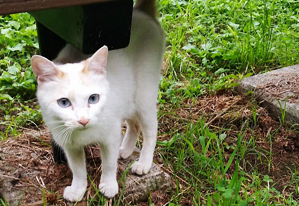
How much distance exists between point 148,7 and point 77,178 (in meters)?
1.04

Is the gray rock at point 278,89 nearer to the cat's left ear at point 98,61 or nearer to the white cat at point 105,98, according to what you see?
the white cat at point 105,98

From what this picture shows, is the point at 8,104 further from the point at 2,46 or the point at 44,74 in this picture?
the point at 44,74

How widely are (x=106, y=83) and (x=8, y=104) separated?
1.70 m

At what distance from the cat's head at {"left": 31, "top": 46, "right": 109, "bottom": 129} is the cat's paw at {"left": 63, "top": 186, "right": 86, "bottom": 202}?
21.4 inches

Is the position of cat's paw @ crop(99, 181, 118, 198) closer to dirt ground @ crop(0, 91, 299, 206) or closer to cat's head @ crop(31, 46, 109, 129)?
dirt ground @ crop(0, 91, 299, 206)

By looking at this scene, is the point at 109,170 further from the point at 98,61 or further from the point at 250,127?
the point at 250,127

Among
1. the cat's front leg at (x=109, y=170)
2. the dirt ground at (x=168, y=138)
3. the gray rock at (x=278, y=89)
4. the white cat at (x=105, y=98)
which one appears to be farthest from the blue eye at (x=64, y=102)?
the gray rock at (x=278, y=89)

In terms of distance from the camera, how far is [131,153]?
111 inches

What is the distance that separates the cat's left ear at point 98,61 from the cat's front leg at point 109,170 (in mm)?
472

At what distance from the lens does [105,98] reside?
2027mm

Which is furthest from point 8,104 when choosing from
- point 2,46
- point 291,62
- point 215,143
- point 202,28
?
point 291,62

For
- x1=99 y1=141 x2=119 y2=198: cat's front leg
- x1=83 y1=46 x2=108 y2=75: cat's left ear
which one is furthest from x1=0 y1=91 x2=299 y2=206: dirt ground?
x1=83 y1=46 x2=108 y2=75: cat's left ear

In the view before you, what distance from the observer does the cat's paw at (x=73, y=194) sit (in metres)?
2.43

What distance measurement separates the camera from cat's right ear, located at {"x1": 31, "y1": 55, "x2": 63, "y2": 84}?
74.5 inches
